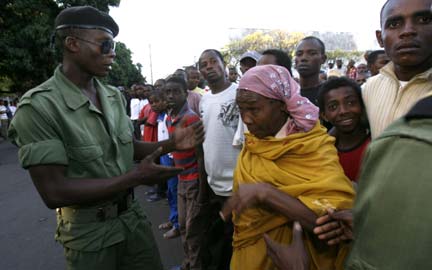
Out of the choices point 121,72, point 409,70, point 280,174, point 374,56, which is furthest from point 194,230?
point 121,72

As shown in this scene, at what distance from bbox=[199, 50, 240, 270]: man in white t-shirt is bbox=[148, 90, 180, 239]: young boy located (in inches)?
41.3

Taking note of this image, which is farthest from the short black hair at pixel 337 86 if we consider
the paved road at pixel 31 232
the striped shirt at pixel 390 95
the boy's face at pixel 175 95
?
the paved road at pixel 31 232

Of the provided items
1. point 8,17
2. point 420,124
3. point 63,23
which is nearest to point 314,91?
point 63,23

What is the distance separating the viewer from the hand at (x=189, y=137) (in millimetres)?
2143

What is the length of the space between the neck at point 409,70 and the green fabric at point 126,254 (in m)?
1.65

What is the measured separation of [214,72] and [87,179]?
1773 mm

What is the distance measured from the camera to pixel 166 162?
4.51 metres

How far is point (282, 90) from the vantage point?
163cm

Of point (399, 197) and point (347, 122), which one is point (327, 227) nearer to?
point (347, 122)

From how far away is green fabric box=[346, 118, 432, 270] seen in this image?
1.62ft

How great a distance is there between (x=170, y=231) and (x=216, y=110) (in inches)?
77.8

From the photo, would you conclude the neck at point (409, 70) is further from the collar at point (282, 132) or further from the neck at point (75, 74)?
the neck at point (75, 74)

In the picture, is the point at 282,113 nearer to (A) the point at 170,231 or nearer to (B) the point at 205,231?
(B) the point at 205,231

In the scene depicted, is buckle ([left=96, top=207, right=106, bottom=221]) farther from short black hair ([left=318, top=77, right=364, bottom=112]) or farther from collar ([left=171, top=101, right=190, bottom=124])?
collar ([left=171, top=101, right=190, bottom=124])
